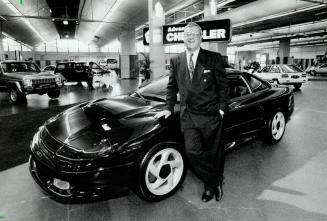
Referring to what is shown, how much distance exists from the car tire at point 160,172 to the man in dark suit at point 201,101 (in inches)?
11.6

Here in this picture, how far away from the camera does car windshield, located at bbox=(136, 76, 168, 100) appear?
3.49m

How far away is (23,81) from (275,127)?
27.9 ft

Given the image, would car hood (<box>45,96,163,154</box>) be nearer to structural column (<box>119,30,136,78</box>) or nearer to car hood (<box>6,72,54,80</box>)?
car hood (<box>6,72,54,80</box>)

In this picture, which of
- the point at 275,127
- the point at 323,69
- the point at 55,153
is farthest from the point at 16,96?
the point at 323,69

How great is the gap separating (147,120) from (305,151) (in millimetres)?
2860

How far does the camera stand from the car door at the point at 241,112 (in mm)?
3418

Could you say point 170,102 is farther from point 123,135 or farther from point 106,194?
point 106,194

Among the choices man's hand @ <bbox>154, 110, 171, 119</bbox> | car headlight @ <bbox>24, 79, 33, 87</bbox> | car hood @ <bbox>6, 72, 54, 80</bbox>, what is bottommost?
man's hand @ <bbox>154, 110, 171, 119</bbox>

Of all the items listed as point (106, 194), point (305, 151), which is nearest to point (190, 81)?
point (106, 194)

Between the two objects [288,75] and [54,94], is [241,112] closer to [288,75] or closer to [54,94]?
[54,94]

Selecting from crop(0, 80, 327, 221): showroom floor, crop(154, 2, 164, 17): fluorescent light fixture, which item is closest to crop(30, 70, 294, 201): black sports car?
crop(0, 80, 327, 221): showroom floor

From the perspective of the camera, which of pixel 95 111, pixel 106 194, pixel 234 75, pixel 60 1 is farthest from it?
pixel 60 1

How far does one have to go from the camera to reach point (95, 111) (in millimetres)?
3166

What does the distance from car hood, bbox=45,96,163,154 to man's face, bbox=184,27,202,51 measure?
0.85m
